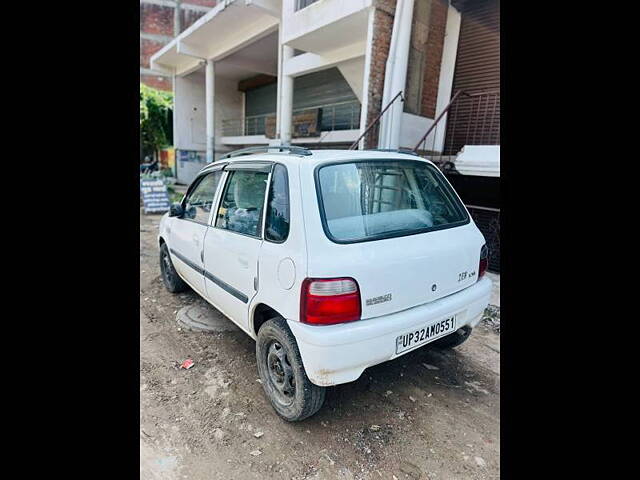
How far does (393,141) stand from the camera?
6453mm

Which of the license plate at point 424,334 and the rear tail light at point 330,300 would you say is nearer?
the rear tail light at point 330,300

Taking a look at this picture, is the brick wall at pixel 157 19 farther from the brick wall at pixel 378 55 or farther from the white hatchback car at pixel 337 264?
the white hatchback car at pixel 337 264

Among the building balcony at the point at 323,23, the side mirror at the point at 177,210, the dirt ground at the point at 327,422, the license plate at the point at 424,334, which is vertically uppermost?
the building balcony at the point at 323,23

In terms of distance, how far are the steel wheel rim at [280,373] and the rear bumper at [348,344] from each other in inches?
11.2

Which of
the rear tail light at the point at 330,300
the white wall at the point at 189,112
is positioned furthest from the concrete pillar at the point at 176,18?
the rear tail light at the point at 330,300

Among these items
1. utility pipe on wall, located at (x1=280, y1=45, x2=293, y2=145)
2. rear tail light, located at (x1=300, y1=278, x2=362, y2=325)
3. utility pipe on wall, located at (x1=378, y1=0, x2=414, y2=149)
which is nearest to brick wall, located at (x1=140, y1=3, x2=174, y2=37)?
utility pipe on wall, located at (x1=280, y1=45, x2=293, y2=145)

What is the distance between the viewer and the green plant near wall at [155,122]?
1856 centimetres

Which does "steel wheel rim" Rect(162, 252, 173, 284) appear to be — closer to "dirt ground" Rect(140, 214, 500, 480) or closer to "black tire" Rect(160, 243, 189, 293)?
"black tire" Rect(160, 243, 189, 293)

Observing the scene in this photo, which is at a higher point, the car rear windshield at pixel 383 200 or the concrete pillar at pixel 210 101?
the concrete pillar at pixel 210 101
